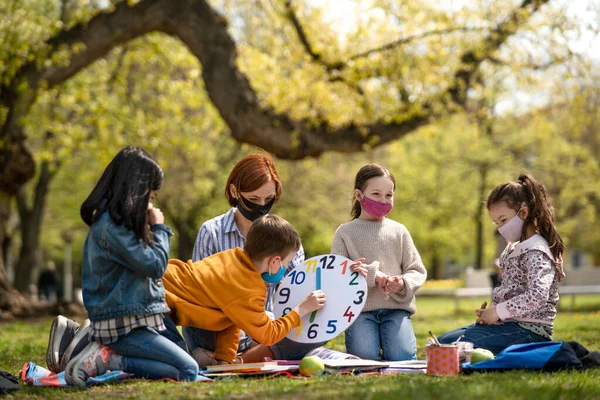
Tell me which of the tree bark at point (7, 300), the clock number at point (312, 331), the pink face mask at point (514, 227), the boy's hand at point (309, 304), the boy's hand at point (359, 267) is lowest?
the tree bark at point (7, 300)

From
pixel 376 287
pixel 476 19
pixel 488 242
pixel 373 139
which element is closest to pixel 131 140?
pixel 373 139

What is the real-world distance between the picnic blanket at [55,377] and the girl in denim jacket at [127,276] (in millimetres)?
64

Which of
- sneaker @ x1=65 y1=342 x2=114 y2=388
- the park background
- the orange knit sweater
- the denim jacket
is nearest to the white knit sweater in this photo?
the orange knit sweater

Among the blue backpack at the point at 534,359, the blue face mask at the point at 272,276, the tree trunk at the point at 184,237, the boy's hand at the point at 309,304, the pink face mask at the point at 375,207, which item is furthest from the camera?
the tree trunk at the point at 184,237

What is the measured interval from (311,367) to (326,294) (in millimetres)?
808

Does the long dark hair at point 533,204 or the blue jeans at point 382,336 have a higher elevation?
the long dark hair at point 533,204

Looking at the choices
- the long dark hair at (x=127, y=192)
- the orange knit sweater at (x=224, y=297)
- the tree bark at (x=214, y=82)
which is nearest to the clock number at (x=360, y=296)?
the orange knit sweater at (x=224, y=297)

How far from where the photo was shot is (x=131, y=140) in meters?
18.2

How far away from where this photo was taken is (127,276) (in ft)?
16.1

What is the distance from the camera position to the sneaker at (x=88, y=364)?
492 cm

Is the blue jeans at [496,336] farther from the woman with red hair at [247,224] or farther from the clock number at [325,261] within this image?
the woman with red hair at [247,224]

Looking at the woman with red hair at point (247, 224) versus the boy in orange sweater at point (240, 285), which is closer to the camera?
the boy in orange sweater at point (240, 285)

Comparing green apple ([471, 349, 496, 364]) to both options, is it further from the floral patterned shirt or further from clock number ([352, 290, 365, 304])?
clock number ([352, 290, 365, 304])

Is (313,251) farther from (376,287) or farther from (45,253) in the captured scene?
(376,287)
